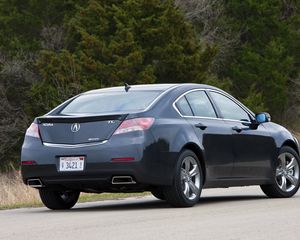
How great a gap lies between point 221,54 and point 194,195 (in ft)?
114

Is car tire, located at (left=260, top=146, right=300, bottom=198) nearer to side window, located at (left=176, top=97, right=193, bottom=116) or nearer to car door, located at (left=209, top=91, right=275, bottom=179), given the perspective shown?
car door, located at (left=209, top=91, right=275, bottom=179)

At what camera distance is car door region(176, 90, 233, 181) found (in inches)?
465

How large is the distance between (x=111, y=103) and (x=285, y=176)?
2965 millimetres

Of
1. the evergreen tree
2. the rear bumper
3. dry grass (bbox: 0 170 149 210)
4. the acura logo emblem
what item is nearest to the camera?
the rear bumper

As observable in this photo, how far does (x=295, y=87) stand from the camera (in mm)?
47062

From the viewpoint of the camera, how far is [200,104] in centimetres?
1221

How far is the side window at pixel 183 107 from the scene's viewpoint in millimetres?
11750

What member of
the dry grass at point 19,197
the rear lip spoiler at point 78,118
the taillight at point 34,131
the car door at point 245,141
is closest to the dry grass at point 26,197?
the dry grass at point 19,197

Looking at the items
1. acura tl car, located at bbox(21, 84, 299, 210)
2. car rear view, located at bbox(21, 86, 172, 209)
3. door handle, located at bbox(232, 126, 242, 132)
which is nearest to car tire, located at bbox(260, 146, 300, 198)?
acura tl car, located at bbox(21, 84, 299, 210)

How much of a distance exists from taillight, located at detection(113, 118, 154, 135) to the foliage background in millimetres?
25286

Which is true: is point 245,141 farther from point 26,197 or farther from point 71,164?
point 26,197

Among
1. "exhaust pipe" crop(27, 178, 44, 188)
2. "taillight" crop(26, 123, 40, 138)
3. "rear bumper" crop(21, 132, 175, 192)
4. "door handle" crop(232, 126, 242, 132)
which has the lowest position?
"exhaust pipe" crop(27, 178, 44, 188)

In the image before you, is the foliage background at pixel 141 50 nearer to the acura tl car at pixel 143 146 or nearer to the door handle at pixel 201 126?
the acura tl car at pixel 143 146

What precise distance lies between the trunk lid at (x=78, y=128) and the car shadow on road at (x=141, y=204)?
103cm
